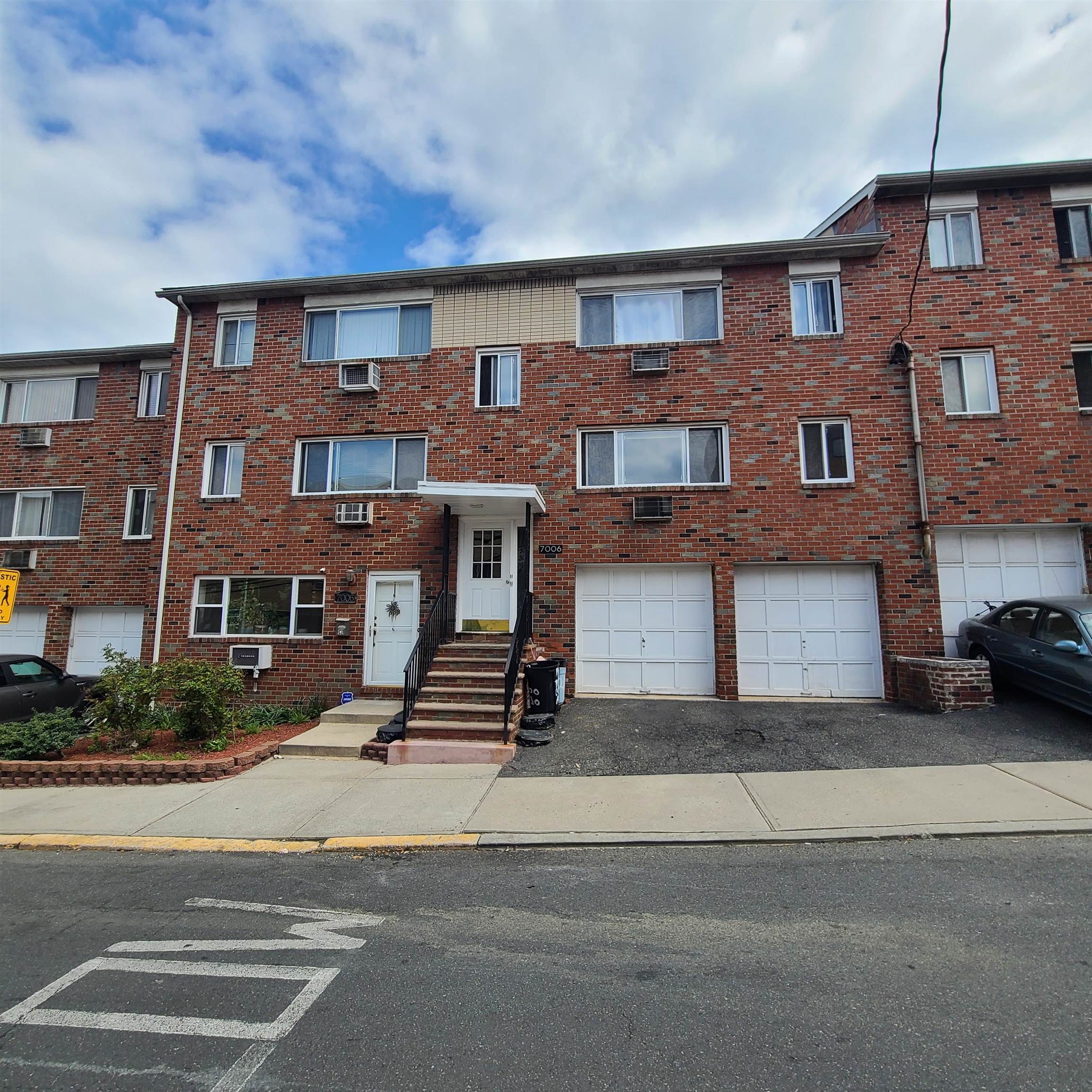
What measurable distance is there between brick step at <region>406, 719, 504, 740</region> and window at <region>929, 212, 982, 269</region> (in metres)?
10.6

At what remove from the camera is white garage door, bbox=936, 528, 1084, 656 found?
1024 centimetres

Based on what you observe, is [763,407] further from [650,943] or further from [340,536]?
[650,943]

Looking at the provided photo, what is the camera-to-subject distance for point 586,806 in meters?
6.25

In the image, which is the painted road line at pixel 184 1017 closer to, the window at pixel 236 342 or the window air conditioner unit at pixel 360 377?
the window air conditioner unit at pixel 360 377

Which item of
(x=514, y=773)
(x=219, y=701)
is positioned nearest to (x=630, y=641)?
(x=514, y=773)

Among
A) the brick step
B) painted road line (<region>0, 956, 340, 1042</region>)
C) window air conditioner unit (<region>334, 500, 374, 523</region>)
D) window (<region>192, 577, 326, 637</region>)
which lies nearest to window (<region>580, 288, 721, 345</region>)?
window air conditioner unit (<region>334, 500, 374, 523</region>)

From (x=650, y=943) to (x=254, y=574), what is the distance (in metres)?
10.2

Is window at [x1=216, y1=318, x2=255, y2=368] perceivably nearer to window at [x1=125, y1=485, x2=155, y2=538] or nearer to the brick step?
window at [x1=125, y1=485, x2=155, y2=538]

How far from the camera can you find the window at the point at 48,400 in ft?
48.0

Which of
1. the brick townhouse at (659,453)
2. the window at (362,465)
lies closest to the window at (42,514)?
the brick townhouse at (659,453)

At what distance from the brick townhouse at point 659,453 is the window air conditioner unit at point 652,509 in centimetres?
4

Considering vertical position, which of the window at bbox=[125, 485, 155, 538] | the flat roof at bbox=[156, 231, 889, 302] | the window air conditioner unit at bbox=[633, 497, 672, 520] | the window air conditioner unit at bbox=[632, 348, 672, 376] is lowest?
the window air conditioner unit at bbox=[633, 497, 672, 520]

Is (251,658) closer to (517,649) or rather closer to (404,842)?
(517,649)

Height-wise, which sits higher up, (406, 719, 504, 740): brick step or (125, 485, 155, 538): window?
(125, 485, 155, 538): window
